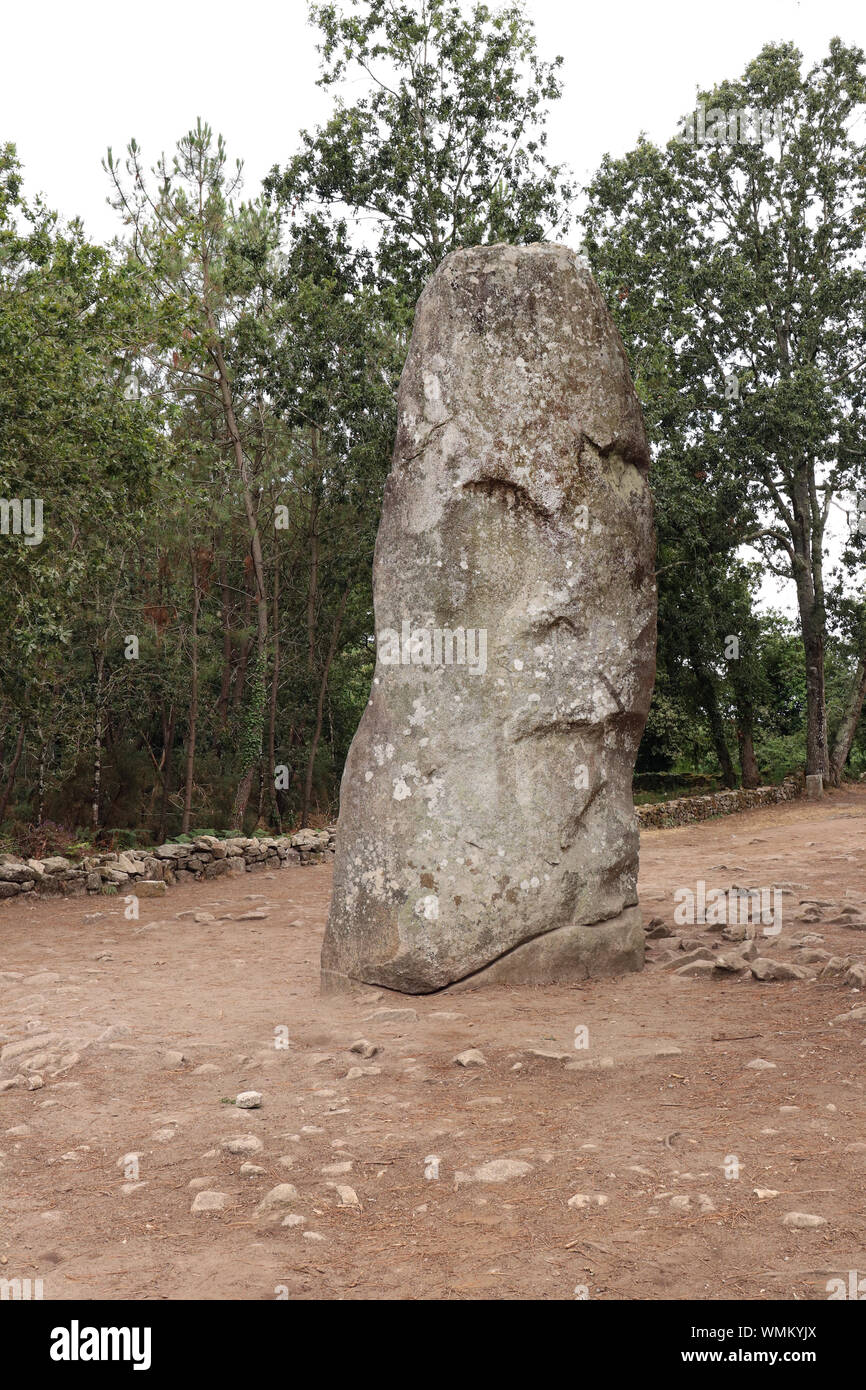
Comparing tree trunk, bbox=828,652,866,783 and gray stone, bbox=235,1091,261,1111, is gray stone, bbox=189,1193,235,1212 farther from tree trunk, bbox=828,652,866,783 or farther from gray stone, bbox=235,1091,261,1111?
tree trunk, bbox=828,652,866,783

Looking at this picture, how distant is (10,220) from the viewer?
1230 cm

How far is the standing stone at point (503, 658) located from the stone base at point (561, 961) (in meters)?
0.01

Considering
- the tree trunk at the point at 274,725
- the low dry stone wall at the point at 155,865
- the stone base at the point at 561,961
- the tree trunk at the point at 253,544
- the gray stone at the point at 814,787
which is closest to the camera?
the stone base at the point at 561,961

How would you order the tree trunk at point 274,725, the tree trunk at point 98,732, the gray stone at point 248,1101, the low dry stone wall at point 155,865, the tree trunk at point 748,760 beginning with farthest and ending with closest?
the tree trunk at point 748,760 → the tree trunk at point 274,725 → the tree trunk at point 98,732 → the low dry stone wall at point 155,865 → the gray stone at point 248,1101

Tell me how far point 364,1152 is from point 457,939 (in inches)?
105

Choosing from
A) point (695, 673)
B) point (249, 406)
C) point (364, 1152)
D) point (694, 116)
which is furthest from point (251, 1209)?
point (694, 116)

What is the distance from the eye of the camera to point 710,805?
2194 cm

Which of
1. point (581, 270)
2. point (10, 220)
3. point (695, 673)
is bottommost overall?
point (695, 673)

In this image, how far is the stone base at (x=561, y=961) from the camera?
7172mm

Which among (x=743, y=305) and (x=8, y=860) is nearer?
(x=8, y=860)

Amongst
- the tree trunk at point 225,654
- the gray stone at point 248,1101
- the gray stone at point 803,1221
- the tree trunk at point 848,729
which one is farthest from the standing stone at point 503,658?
the tree trunk at point 848,729

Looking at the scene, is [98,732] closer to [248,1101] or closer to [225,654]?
[225,654]

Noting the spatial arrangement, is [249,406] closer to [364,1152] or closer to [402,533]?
[402,533]

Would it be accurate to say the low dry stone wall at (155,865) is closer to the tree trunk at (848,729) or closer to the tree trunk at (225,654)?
the tree trunk at (225,654)
